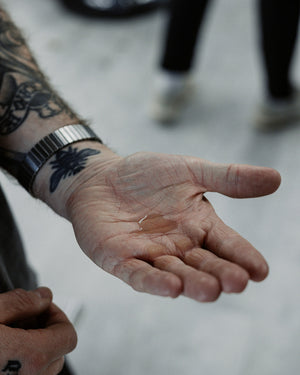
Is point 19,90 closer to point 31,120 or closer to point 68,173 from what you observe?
point 31,120

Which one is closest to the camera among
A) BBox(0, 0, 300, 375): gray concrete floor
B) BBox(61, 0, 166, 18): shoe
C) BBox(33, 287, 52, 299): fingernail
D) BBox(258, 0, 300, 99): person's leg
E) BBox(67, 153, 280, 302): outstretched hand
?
BBox(67, 153, 280, 302): outstretched hand

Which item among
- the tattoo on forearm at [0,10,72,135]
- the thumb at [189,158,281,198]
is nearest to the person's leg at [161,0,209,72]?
the tattoo on forearm at [0,10,72,135]

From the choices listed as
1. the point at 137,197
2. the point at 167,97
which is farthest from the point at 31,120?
the point at 167,97

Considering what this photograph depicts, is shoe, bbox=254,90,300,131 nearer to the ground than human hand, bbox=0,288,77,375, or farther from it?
farther from it

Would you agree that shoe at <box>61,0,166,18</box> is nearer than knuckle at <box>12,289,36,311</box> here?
No

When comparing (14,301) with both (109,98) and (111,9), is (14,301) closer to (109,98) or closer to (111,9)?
(109,98)

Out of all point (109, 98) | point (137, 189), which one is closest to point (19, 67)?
point (137, 189)

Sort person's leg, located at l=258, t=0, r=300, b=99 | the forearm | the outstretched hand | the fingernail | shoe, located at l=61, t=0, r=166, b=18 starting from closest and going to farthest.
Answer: the outstretched hand → the fingernail → the forearm → person's leg, located at l=258, t=0, r=300, b=99 → shoe, located at l=61, t=0, r=166, b=18

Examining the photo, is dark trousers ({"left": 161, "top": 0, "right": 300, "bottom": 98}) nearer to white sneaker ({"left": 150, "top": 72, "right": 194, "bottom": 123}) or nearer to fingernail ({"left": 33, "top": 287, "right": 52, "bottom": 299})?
white sneaker ({"left": 150, "top": 72, "right": 194, "bottom": 123})
